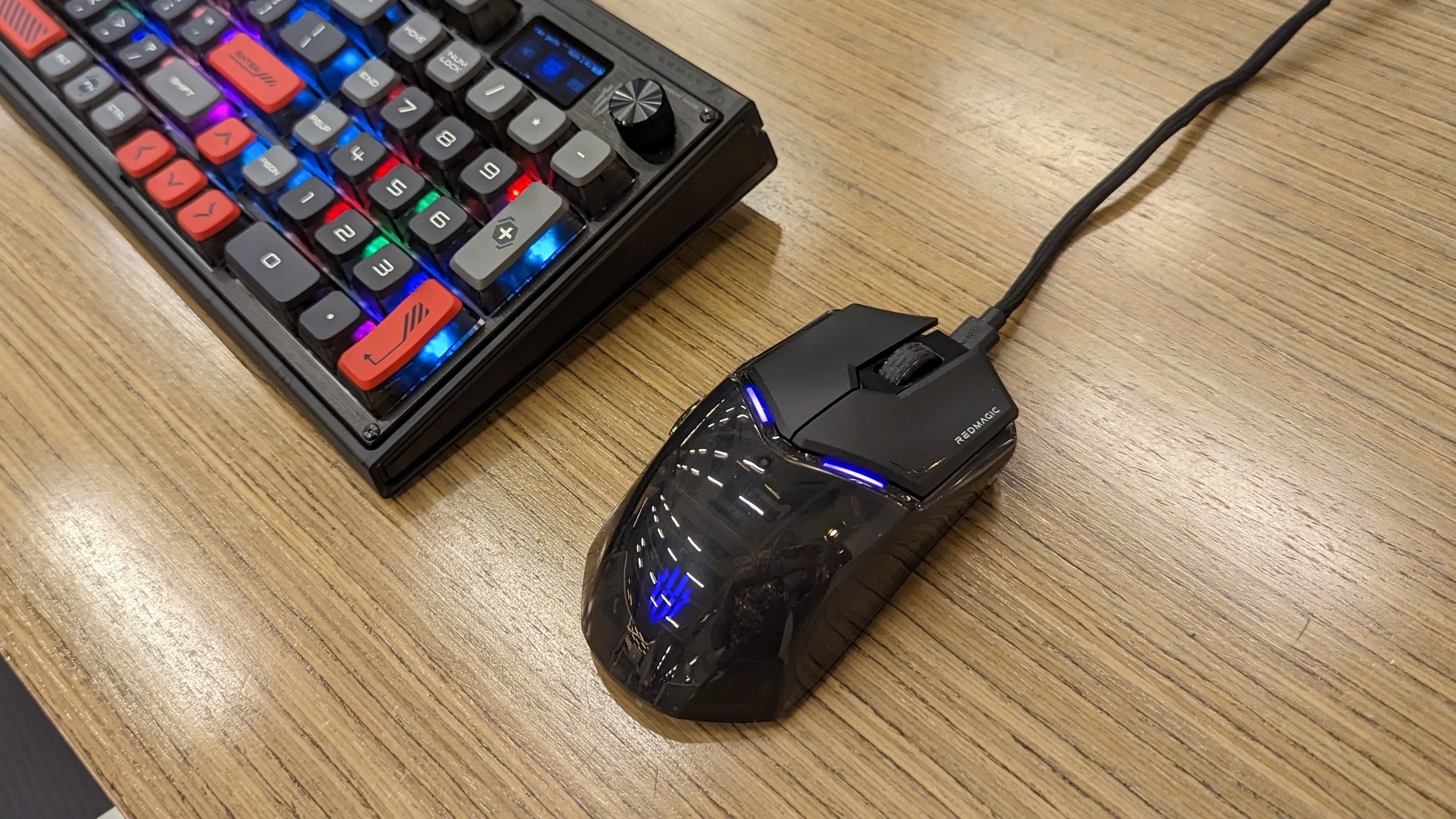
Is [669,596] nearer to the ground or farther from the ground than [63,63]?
nearer to the ground

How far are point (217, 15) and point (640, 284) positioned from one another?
26 centimetres

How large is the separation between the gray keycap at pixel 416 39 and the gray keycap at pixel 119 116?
13 centimetres

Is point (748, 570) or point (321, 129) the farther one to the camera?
point (321, 129)

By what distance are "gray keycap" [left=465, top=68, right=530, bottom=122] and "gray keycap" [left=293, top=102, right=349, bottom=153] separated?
63 millimetres

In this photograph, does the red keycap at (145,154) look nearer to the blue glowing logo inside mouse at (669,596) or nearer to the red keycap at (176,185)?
the red keycap at (176,185)

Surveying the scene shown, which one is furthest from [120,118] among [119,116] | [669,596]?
[669,596]

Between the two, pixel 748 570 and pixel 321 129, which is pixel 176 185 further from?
pixel 748 570

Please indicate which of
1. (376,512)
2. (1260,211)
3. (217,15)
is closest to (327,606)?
(376,512)

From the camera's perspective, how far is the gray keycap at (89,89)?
1.51 ft

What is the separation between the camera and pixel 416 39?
44 centimetres

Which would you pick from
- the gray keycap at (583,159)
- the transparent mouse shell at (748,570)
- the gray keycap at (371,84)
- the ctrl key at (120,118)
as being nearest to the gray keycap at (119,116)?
the ctrl key at (120,118)

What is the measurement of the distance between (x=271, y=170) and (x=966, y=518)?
1.14ft

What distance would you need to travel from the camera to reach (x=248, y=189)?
44 cm

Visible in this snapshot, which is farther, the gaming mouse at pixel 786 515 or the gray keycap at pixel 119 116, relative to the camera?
the gray keycap at pixel 119 116
